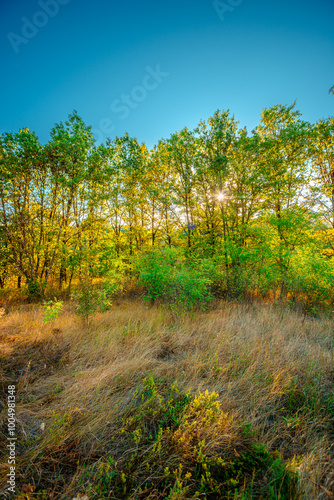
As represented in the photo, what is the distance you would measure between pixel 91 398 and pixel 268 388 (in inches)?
111

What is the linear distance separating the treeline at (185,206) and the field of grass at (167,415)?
9.64 ft

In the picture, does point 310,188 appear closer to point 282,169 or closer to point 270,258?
point 282,169

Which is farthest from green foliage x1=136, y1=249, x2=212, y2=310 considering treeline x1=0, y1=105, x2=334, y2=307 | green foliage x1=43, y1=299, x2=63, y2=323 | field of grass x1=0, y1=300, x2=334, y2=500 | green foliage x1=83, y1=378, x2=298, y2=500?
green foliage x1=83, y1=378, x2=298, y2=500

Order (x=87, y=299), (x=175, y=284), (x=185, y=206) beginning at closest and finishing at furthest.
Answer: (x=87, y=299) → (x=175, y=284) → (x=185, y=206)

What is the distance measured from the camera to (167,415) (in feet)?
7.61

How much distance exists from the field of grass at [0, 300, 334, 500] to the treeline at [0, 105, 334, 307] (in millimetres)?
2939

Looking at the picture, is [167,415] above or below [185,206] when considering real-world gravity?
below

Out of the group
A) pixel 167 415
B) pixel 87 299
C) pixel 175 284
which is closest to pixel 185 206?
pixel 175 284

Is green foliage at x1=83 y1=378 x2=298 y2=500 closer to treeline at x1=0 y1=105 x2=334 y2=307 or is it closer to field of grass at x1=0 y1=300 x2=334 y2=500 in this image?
field of grass at x1=0 y1=300 x2=334 y2=500

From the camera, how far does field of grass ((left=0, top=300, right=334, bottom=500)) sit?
171 cm

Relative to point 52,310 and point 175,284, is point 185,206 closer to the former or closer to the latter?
point 175,284

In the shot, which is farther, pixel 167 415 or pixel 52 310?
pixel 52 310

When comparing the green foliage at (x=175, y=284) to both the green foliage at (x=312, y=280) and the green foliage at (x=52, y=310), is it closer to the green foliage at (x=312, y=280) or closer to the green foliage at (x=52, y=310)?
the green foliage at (x=52, y=310)

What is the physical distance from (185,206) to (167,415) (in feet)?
36.5
